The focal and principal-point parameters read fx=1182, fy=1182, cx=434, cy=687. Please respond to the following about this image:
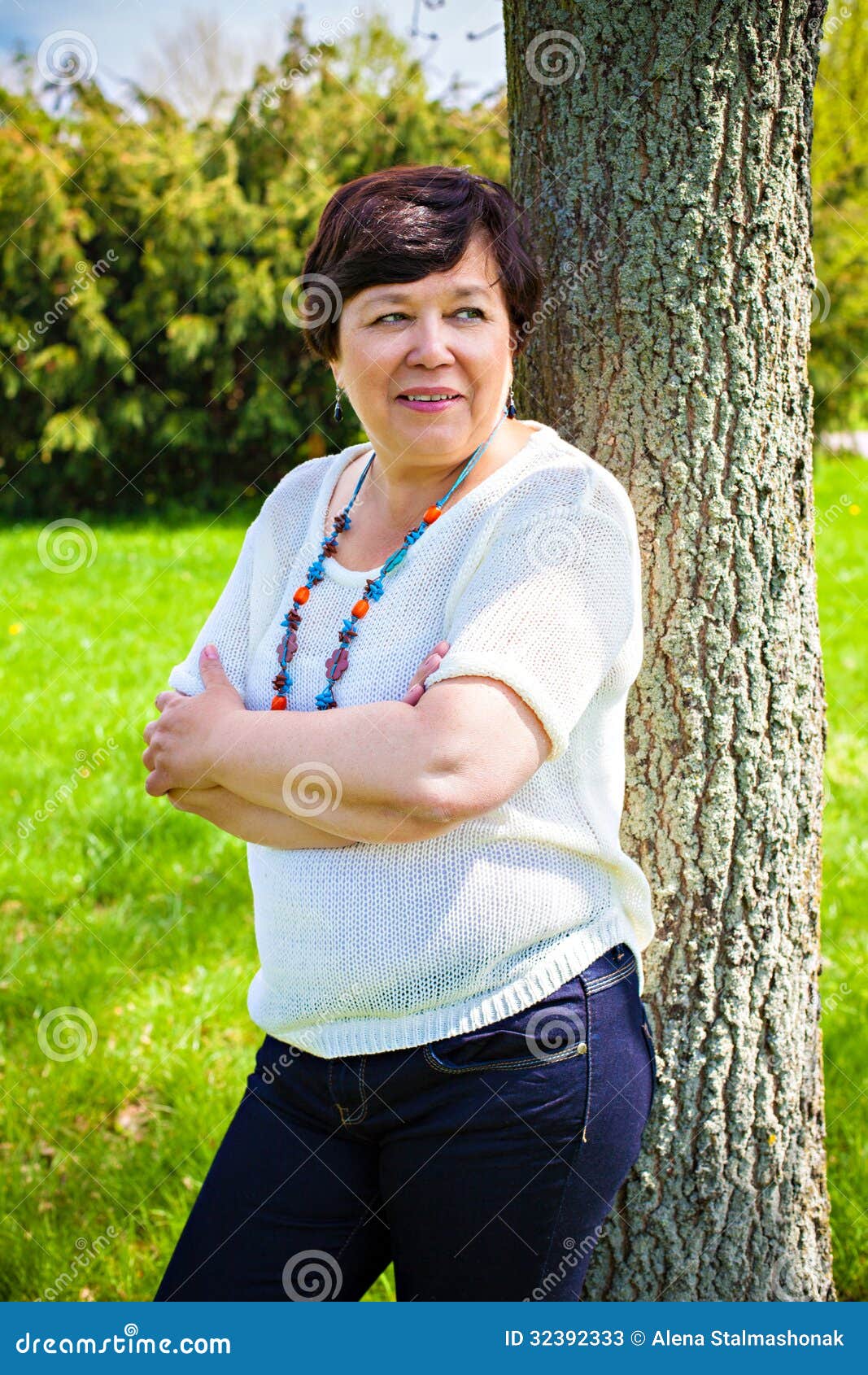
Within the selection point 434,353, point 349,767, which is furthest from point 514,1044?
point 434,353

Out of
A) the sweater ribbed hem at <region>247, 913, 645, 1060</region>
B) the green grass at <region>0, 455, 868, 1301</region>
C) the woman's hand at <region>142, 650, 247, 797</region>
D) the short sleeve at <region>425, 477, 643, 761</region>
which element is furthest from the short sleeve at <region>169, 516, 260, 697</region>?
the green grass at <region>0, 455, 868, 1301</region>

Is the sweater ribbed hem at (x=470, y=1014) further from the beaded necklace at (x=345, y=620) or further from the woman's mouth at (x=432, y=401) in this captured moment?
the woman's mouth at (x=432, y=401)

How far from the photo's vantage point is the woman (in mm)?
1489

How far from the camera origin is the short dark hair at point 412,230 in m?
1.62

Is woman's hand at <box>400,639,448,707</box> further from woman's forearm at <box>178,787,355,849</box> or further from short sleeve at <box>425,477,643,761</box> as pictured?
woman's forearm at <box>178,787,355,849</box>

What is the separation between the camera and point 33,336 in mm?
9336

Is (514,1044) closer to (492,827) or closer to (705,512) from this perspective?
(492,827)

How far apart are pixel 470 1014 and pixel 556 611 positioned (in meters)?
0.52

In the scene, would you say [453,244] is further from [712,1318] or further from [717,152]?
[712,1318]

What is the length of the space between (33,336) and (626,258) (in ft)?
27.6

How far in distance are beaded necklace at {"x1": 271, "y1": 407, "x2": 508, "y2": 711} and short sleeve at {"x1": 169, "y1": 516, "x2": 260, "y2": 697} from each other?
11cm

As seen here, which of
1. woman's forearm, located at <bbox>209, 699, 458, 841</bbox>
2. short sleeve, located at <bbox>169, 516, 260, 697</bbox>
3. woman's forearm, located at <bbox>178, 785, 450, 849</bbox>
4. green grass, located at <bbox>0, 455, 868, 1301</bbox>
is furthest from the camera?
green grass, located at <bbox>0, 455, 868, 1301</bbox>

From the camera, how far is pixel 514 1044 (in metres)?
1.50

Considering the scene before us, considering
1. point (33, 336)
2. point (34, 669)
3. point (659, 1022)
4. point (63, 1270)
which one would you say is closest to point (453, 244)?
point (659, 1022)
